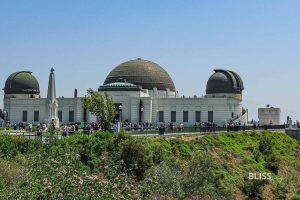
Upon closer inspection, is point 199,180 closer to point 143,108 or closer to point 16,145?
point 16,145

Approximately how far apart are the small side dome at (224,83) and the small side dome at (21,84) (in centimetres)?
2413

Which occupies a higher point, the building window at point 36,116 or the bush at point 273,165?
the building window at point 36,116

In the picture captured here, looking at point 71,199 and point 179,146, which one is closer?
point 71,199

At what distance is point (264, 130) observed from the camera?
242ft

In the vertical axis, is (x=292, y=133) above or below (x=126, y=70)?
below

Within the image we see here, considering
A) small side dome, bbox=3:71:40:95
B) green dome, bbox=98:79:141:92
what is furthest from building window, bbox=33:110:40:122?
green dome, bbox=98:79:141:92

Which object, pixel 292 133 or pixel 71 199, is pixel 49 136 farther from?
pixel 292 133

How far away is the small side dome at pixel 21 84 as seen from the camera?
296ft

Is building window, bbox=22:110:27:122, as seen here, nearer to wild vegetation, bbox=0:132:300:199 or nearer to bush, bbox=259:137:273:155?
wild vegetation, bbox=0:132:300:199

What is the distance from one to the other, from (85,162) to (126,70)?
54566 mm

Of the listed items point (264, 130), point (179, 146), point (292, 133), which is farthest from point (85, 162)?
point (292, 133)

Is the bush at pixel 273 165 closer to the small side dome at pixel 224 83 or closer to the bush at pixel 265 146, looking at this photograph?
the bush at pixel 265 146

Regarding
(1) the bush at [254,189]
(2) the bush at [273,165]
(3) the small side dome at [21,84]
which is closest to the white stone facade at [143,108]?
(3) the small side dome at [21,84]

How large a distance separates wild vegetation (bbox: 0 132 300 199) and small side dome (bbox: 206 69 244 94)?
14.9 m
